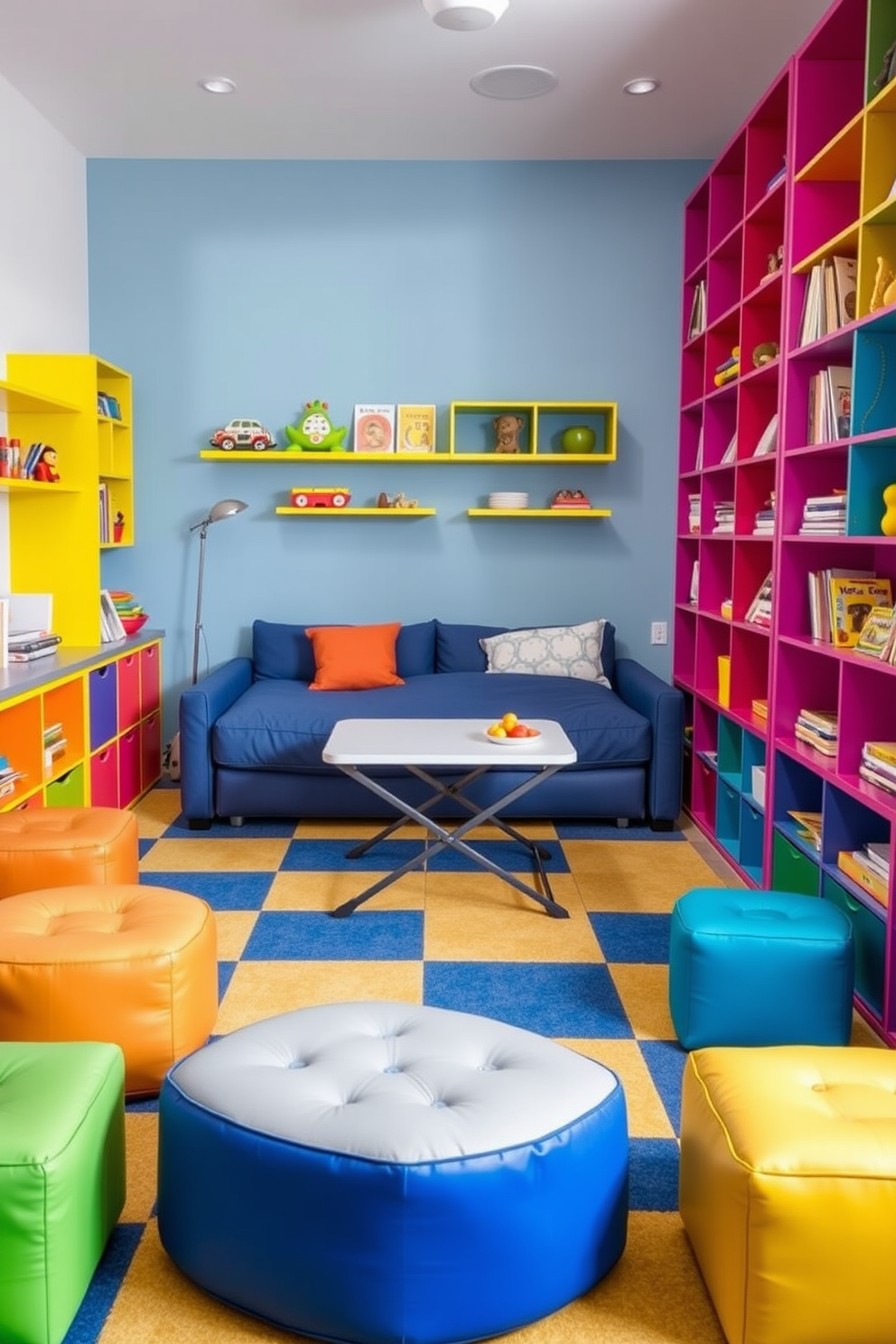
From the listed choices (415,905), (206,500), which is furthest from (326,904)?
(206,500)

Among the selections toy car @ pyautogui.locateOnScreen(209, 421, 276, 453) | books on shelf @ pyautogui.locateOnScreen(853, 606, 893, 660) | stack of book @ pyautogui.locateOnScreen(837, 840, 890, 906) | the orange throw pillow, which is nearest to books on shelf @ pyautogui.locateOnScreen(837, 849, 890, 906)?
stack of book @ pyautogui.locateOnScreen(837, 840, 890, 906)

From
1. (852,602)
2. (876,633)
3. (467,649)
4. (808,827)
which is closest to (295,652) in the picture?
(467,649)

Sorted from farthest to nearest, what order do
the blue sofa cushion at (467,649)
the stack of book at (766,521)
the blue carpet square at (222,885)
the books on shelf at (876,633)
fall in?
the blue sofa cushion at (467,649) → the stack of book at (766,521) → the blue carpet square at (222,885) → the books on shelf at (876,633)

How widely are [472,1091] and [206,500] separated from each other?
13.3ft

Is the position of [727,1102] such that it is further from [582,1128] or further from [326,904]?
[326,904]

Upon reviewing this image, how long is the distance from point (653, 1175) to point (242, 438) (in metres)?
3.91

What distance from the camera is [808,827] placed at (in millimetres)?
3326

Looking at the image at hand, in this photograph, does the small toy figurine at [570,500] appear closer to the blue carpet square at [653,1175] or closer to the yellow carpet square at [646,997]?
the yellow carpet square at [646,997]

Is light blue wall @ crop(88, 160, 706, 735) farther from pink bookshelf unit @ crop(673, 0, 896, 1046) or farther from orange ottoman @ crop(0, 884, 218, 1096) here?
orange ottoman @ crop(0, 884, 218, 1096)

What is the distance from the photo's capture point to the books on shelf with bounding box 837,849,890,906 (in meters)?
2.73

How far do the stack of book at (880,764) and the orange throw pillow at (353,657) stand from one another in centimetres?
244

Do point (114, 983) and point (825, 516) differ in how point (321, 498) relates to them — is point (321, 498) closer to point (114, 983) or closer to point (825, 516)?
point (825, 516)

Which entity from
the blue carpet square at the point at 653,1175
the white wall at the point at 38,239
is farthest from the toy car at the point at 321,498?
the blue carpet square at the point at 653,1175

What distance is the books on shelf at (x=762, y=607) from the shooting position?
3767 millimetres
